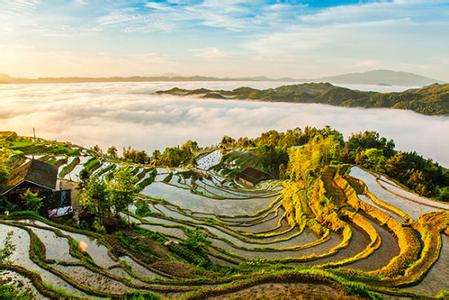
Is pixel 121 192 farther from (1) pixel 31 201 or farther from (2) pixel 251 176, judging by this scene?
(2) pixel 251 176

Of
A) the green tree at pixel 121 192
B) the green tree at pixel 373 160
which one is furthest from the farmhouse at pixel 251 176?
the green tree at pixel 121 192

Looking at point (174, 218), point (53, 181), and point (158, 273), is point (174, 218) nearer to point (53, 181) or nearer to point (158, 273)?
point (158, 273)

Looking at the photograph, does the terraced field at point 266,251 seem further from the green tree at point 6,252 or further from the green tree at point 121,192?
the green tree at point 121,192

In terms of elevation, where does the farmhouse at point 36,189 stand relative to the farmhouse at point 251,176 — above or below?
above

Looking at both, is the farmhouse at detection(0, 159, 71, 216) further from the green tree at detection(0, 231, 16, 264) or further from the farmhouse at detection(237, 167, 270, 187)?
the farmhouse at detection(237, 167, 270, 187)

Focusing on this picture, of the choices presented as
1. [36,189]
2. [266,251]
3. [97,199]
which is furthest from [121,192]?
[266,251]

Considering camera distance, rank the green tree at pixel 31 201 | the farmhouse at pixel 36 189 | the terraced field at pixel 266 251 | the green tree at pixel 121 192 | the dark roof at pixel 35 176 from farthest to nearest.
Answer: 1. the dark roof at pixel 35 176
2. the farmhouse at pixel 36 189
3. the green tree at pixel 31 201
4. the green tree at pixel 121 192
5. the terraced field at pixel 266 251

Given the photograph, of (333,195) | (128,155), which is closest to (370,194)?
(333,195)
